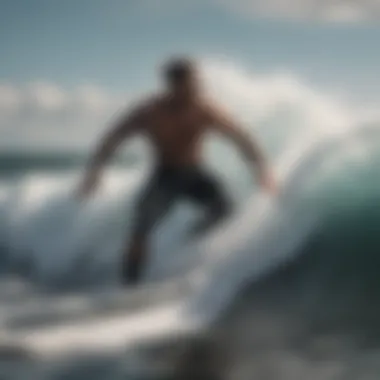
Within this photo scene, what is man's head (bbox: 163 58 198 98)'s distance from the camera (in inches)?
87.4

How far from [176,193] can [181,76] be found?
297 mm

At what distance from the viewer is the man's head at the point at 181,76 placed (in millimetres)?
2219

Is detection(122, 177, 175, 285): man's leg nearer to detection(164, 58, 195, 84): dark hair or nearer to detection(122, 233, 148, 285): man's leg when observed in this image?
detection(122, 233, 148, 285): man's leg

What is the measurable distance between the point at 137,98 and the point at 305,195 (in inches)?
19.5

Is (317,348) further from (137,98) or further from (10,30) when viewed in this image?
(10,30)

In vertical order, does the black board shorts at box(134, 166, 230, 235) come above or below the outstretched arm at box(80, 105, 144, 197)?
below

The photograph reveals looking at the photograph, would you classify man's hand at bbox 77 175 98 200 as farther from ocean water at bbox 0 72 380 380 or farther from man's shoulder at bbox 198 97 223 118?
man's shoulder at bbox 198 97 223 118

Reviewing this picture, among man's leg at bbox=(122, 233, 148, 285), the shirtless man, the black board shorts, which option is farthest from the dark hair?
man's leg at bbox=(122, 233, 148, 285)

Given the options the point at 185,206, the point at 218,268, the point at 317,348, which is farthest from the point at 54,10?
the point at 317,348

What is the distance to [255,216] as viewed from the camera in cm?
223

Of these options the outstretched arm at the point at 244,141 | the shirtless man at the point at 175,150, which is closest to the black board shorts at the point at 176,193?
the shirtless man at the point at 175,150

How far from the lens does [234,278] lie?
229cm

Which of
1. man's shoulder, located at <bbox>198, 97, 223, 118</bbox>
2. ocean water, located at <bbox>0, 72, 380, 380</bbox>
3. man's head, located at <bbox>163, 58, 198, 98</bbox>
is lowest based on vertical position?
ocean water, located at <bbox>0, 72, 380, 380</bbox>

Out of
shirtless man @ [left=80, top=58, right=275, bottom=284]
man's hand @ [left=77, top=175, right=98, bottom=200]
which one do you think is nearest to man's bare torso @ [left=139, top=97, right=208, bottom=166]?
shirtless man @ [left=80, top=58, right=275, bottom=284]
